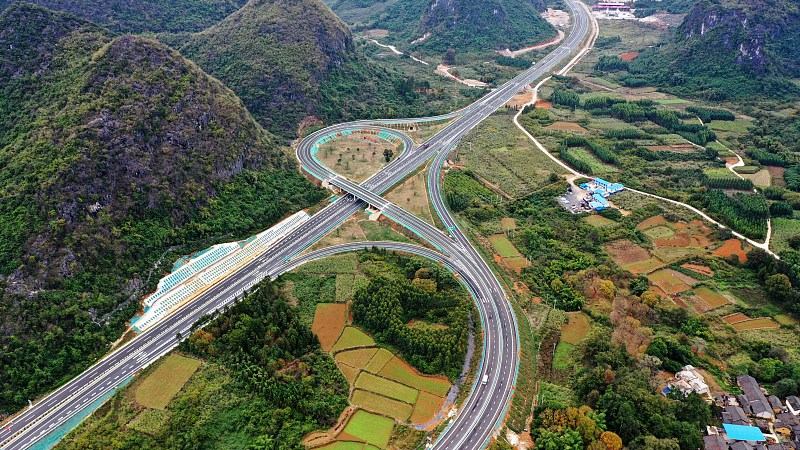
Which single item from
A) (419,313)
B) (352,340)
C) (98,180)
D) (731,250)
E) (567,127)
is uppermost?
(98,180)

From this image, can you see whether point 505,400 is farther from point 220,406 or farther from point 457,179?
point 457,179

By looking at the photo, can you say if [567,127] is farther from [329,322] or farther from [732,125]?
[329,322]

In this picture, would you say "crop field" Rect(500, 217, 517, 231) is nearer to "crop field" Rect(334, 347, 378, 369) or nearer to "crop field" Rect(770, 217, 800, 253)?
"crop field" Rect(334, 347, 378, 369)

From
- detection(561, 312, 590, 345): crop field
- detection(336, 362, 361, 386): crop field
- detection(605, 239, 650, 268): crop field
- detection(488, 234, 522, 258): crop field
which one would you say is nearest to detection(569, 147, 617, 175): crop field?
detection(605, 239, 650, 268): crop field

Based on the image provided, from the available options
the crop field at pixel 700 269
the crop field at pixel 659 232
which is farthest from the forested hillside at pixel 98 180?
the crop field at pixel 700 269

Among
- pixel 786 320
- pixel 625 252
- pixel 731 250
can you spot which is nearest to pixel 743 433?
pixel 786 320
